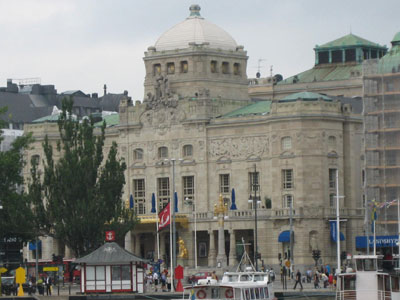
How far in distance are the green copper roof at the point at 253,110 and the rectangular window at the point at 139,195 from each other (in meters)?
13.5

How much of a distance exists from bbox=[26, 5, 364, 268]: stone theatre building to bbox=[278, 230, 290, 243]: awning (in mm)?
104

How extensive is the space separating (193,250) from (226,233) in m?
4.58

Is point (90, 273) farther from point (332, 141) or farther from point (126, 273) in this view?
point (332, 141)

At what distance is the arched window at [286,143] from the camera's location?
17762 centimetres

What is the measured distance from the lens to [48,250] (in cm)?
19812

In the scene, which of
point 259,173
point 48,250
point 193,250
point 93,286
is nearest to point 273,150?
point 259,173

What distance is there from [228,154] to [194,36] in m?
16.2

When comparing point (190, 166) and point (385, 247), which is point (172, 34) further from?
point (385, 247)

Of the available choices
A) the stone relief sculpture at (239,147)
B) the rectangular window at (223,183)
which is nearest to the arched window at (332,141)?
A: the stone relief sculpture at (239,147)

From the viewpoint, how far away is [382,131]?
165 meters

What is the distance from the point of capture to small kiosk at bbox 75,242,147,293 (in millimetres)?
128250

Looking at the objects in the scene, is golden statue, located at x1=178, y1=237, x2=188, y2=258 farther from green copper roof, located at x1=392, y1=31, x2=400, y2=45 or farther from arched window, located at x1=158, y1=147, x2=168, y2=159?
green copper roof, located at x1=392, y1=31, x2=400, y2=45

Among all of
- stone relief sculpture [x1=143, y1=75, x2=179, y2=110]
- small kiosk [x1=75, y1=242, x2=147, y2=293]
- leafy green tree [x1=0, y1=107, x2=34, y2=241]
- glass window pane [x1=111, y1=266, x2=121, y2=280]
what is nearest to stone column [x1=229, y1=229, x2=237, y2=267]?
stone relief sculpture [x1=143, y1=75, x2=179, y2=110]

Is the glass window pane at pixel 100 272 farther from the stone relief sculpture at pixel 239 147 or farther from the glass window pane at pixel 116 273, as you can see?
the stone relief sculpture at pixel 239 147
